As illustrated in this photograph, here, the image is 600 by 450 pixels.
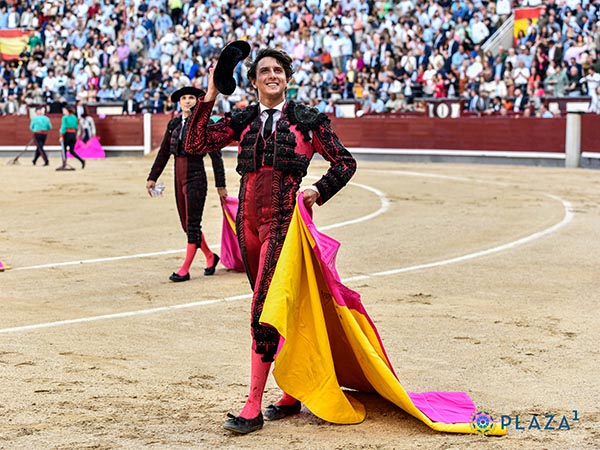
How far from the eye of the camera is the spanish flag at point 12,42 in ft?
103

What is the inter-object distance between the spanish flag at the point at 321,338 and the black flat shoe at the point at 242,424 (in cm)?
19

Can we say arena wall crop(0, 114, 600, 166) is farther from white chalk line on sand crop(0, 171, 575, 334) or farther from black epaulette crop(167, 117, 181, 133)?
black epaulette crop(167, 117, 181, 133)

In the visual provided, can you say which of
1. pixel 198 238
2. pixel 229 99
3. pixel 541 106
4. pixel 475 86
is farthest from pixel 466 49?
pixel 198 238

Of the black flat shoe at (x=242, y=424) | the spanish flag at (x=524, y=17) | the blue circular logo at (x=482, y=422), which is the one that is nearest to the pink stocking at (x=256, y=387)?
the black flat shoe at (x=242, y=424)

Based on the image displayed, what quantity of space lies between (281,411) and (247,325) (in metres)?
1.89

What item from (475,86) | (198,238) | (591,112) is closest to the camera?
(198,238)

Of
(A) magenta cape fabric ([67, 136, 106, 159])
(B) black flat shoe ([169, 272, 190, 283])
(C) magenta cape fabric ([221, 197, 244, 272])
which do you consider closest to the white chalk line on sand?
(B) black flat shoe ([169, 272, 190, 283])

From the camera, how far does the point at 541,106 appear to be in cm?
2067

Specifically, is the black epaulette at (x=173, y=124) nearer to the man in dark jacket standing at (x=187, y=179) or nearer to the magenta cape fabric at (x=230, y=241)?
the man in dark jacket standing at (x=187, y=179)

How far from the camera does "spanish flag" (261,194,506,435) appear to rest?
13.4 ft

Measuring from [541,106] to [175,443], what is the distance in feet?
58.3

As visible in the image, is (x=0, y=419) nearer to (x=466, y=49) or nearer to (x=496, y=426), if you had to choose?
(x=496, y=426)

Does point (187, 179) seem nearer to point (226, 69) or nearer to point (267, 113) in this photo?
point (267, 113)

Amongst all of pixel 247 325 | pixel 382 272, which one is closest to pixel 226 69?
pixel 247 325
